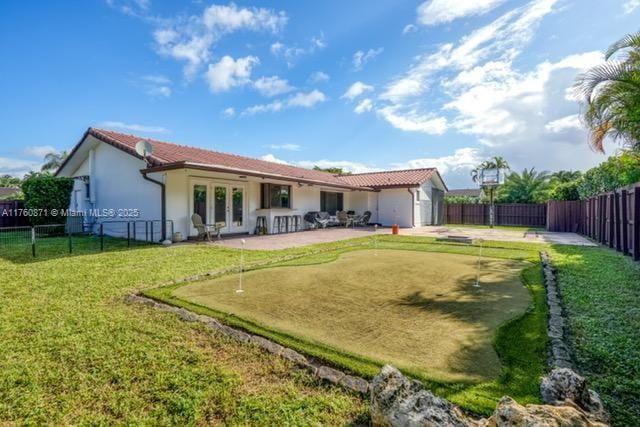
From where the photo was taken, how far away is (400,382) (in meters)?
2.01

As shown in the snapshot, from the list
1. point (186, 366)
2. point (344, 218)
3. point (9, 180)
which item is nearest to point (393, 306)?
point (186, 366)

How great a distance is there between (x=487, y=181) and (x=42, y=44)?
979 inches

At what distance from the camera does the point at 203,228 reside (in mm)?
12008

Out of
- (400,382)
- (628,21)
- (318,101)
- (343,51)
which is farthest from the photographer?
(318,101)

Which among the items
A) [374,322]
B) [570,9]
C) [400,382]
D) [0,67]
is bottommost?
[374,322]

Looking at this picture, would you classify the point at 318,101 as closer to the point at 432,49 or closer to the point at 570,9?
the point at 432,49

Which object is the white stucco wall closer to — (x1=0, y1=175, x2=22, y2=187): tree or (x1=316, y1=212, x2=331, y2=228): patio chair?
(x1=316, y1=212, x2=331, y2=228): patio chair

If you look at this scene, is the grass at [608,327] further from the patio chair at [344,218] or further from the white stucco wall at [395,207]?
the white stucco wall at [395,207]

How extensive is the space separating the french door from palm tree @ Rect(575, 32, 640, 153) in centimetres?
1242

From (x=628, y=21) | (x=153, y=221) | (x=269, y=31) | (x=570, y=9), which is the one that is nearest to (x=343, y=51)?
(x=269, y=31)

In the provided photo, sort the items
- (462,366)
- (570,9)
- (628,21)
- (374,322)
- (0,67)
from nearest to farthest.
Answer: (462,366) < (374,322) < (628,21) < (570,9) < (0,67)

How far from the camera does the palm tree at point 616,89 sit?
7027mm

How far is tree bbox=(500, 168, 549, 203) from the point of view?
86.8 ft

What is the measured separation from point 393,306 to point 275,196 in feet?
39.8
